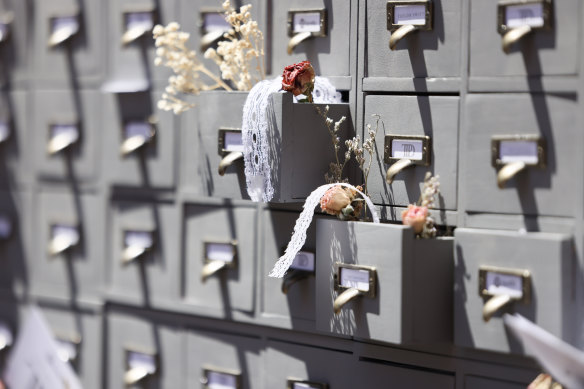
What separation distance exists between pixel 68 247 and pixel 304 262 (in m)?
0.85

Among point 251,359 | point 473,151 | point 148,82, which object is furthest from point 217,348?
point 473,151

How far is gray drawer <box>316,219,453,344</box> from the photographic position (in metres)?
1.58

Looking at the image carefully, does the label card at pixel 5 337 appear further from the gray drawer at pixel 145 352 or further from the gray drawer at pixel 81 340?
the gray drawer at pixel 145 352

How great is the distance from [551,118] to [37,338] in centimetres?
138

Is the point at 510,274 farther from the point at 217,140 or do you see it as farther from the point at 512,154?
the point at 217,140

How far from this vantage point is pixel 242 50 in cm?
190

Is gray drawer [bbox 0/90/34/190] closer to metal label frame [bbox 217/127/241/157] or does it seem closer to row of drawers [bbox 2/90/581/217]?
row of drawers [bbox 2/90/581/217]

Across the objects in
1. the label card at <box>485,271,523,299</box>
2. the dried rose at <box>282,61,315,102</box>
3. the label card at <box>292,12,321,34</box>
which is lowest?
the label card at <box>485,271,523,299</box>

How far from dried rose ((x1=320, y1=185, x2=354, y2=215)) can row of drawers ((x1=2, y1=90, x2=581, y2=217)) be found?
9 centimetres

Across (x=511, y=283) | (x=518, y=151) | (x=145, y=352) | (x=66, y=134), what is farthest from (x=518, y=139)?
(x=66, y=134)

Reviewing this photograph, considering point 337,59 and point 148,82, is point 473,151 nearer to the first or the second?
point 337,59

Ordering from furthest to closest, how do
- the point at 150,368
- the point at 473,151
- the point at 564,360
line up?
the point at 150,368
the point at 473,151
the point at 564,360

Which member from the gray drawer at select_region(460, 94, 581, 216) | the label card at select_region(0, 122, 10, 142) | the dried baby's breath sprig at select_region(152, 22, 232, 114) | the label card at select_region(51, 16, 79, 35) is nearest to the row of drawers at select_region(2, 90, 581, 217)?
the gray drawer at select_region(460, 94, 581, 216)

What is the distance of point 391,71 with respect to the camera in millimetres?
1808
